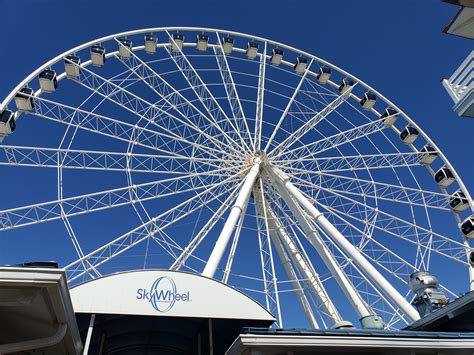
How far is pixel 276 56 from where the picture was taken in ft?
67.4

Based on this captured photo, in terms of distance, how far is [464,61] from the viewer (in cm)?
639

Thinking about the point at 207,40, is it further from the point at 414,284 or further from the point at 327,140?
the point at 414,284

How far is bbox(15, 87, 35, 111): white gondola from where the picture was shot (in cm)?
1370

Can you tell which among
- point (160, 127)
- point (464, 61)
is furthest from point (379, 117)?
point (464, 61)

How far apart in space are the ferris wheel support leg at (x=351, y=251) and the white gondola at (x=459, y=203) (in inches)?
245

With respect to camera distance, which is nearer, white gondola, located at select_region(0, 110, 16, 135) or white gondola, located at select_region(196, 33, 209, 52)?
white gondola, located at select_region(0, 110, 16, 135)

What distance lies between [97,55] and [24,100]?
3790 mm

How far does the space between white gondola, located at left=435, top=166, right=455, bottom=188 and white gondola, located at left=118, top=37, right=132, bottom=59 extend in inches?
549

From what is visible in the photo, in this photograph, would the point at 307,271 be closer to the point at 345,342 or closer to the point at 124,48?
the point at 345,342

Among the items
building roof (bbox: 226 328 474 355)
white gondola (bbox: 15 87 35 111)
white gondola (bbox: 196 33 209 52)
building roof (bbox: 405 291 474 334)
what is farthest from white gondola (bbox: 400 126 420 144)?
white gondola (bbox: 15 87 35 111)

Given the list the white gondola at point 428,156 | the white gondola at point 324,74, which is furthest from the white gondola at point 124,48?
the white gondola at point 428,156

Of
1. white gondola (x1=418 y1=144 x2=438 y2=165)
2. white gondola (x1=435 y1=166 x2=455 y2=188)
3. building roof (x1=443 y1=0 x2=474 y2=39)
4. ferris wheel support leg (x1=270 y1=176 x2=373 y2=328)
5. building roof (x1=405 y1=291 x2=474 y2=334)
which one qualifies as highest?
white gondola (x1=418 y1=144 x2=438 y2=165)

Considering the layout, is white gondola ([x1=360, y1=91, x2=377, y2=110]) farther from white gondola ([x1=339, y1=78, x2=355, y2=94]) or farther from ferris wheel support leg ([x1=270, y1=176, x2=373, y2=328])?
ferris wheel support leg ([x1=270, y1=176, x2=373, y2=328])

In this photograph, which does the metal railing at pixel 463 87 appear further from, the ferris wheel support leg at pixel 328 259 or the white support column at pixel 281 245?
the white support column at pixel 281 245
